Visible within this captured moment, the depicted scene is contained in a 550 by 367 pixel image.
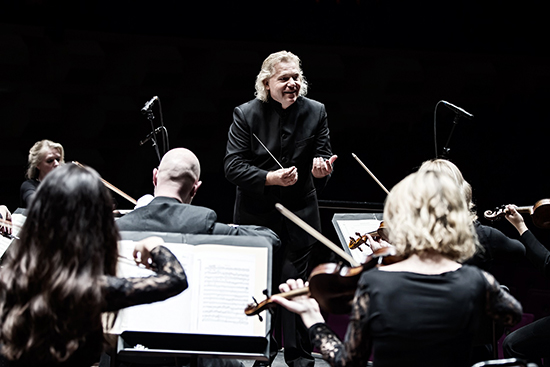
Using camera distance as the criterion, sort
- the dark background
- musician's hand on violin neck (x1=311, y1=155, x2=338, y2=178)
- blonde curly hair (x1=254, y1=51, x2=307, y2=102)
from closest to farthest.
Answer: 1. musician's hand on violin neck (x1=311, y1=155, x2=338, y2=178)
2. blonde curly hair (x1=254, y1=51, x2=307, y2=102)
3. the dark background

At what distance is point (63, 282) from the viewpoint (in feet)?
5.20

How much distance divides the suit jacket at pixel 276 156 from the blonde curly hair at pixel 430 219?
1623 millimetres

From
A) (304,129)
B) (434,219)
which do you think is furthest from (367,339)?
(304,129)

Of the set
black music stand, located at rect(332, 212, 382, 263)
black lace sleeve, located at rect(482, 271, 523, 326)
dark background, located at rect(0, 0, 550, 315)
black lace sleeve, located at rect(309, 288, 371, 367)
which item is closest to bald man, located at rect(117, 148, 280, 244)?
black music stand, located at rect(332, 212, 382, 263)

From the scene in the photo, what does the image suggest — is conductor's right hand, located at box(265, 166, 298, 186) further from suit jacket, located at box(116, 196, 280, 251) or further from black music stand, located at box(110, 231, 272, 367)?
black music stand, located at box(110, 231, 272, 367)

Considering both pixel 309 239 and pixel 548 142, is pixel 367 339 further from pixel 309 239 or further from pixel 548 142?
pixel 548 142

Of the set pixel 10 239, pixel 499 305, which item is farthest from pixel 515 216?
pixel 10 239

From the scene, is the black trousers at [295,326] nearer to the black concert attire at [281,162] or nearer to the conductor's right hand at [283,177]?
the black concert attire at [281,162]

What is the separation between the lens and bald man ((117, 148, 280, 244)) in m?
2.36

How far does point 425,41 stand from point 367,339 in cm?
413

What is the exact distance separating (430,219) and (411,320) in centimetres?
29

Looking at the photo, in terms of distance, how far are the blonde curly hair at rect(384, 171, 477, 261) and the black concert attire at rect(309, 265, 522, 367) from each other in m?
0.09

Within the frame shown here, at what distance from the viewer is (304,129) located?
3.49 metres

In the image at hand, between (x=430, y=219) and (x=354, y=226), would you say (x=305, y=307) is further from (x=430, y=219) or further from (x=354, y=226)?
(x=354, y=226)
